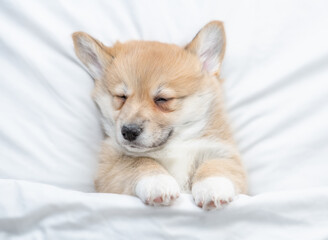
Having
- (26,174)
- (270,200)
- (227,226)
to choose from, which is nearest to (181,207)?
(227,226)

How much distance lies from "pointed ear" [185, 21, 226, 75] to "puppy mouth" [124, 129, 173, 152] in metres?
0.42

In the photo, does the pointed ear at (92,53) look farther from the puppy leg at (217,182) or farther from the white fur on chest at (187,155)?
the puppy leg at (217,182)

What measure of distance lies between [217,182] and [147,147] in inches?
14.7

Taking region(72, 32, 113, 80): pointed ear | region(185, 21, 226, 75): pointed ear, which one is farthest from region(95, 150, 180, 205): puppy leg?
region(185, 21, 226, 75): pointed ear

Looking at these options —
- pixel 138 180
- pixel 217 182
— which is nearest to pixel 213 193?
pixel 217 182

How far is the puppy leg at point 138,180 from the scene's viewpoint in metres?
1.75

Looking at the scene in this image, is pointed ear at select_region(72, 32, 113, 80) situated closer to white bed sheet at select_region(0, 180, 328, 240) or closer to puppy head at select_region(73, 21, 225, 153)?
puppy head at select_region(73, 21, 225, 153)

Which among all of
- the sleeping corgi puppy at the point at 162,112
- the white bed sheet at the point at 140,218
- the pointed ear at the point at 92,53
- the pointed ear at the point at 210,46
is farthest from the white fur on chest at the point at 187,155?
the pointed ear at the point at 92,53

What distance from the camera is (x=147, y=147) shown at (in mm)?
2002

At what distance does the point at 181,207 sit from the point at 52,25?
1090mm

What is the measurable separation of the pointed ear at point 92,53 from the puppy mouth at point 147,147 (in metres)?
0.45

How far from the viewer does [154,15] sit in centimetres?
226

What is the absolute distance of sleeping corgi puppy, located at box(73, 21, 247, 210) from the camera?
1973 mm

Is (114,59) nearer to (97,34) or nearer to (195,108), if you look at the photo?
(97,34)
